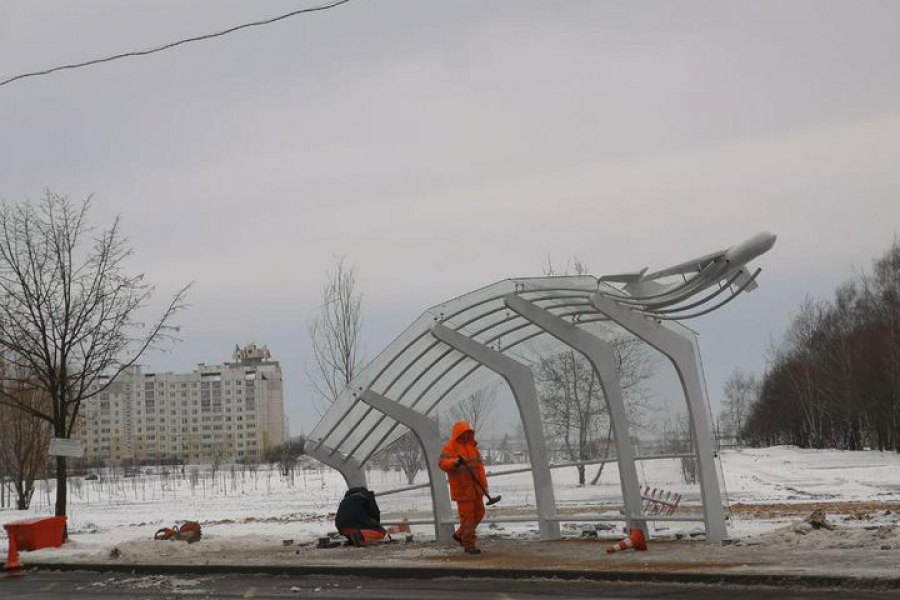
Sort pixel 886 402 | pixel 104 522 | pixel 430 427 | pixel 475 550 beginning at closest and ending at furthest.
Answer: pixel 475 550 → pixel 430 427 → pixel 104 522 → pixel 886 402

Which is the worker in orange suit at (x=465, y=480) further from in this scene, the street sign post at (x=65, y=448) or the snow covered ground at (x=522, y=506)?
the street sign post at (x=65, y=448)

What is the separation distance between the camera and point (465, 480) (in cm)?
1494

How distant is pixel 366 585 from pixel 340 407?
13.4 feet

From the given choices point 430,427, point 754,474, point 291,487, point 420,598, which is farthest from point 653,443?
point 291,487

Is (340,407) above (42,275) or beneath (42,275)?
beneath

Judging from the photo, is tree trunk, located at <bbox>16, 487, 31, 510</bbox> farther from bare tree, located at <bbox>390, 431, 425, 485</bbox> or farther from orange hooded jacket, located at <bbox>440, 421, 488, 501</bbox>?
orange hooded jacket, located at <bbox>440, 421, 488, 501</bbox>

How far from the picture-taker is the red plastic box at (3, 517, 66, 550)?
19359 mm

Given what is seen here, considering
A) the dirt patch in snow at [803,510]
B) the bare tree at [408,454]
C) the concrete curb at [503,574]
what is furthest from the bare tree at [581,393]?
the dirt patch in snow at [803,510]

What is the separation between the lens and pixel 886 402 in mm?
63375

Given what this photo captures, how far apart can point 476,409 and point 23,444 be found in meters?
25.1

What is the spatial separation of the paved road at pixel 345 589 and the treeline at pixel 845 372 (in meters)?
51.3

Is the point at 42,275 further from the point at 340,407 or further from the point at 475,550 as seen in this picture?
the point at 475,550

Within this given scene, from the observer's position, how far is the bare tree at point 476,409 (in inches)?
660

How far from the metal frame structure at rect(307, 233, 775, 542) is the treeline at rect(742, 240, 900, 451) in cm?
4743
